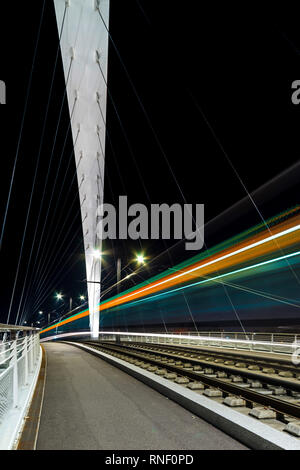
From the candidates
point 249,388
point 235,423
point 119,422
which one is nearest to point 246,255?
point 249,388

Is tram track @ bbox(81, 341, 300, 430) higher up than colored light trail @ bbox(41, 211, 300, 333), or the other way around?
colored light trail @ bbox(41, 211, 300, 333)

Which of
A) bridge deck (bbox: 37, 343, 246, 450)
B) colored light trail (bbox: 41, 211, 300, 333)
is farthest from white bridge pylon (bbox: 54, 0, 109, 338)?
bridge deck (bbox: 37, 343, 246, 450)

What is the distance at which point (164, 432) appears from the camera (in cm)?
450

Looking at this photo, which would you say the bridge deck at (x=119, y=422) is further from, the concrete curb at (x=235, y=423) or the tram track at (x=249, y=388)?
the tram track at (x=249, y=388)

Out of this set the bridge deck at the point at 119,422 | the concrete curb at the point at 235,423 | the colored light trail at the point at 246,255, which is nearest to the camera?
the concrete curb at the point at 235,423

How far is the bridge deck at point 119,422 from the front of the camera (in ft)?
13.4

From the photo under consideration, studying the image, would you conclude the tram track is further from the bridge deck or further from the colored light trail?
the colored light trail

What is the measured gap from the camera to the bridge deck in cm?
408

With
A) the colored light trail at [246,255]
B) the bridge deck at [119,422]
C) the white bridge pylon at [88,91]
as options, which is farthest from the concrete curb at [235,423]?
the white bridge pylon at [88,91]

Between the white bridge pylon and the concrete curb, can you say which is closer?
the concrete curb

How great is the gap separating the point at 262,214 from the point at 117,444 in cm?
2356

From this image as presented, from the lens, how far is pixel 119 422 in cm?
501

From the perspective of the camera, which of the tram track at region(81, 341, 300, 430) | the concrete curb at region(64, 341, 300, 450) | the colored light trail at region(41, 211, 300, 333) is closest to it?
the concrete curb at region(64, 341, 300, 450)

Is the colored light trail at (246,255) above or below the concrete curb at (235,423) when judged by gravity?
above
